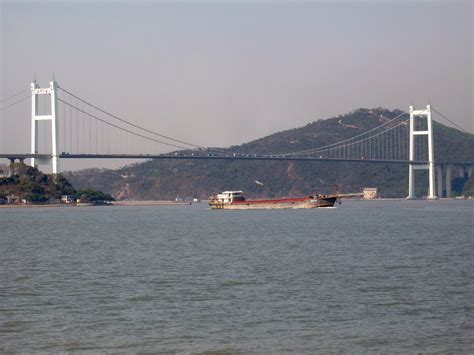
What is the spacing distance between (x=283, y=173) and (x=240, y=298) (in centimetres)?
11103

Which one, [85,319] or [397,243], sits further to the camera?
[397,243]

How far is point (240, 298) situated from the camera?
15.7 meters

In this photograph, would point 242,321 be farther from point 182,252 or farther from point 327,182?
point 327,182

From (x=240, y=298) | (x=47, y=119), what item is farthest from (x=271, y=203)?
(x=240, y=298)

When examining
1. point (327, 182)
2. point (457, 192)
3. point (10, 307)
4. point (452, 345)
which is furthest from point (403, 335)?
point (327, 182)

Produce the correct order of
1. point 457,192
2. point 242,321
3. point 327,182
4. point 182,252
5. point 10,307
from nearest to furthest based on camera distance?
1. point 242,321
2. point 10,307
3. point 182,252
4. point 457,192
5. point 327,182

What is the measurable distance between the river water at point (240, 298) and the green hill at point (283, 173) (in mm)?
88073

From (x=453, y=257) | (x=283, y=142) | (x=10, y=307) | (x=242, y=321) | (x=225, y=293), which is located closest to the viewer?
(x=242, y=321)

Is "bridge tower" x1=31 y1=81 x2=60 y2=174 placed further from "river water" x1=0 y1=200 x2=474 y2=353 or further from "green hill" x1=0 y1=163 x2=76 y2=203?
"river water" x1=0 y1=200 x2=474 y2=353

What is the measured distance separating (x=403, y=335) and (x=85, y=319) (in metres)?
4.55

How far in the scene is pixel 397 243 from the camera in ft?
91.8

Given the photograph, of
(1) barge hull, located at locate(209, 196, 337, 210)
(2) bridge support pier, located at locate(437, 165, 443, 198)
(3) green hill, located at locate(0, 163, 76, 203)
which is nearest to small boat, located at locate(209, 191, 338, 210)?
(1) barge hull, located at locate(209, 196, 337, 210)

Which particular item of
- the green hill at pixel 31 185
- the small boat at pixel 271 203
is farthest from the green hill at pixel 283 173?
the small boat at pixel 271 203

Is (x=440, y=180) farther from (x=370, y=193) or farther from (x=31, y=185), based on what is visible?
(x=31, y=185)
